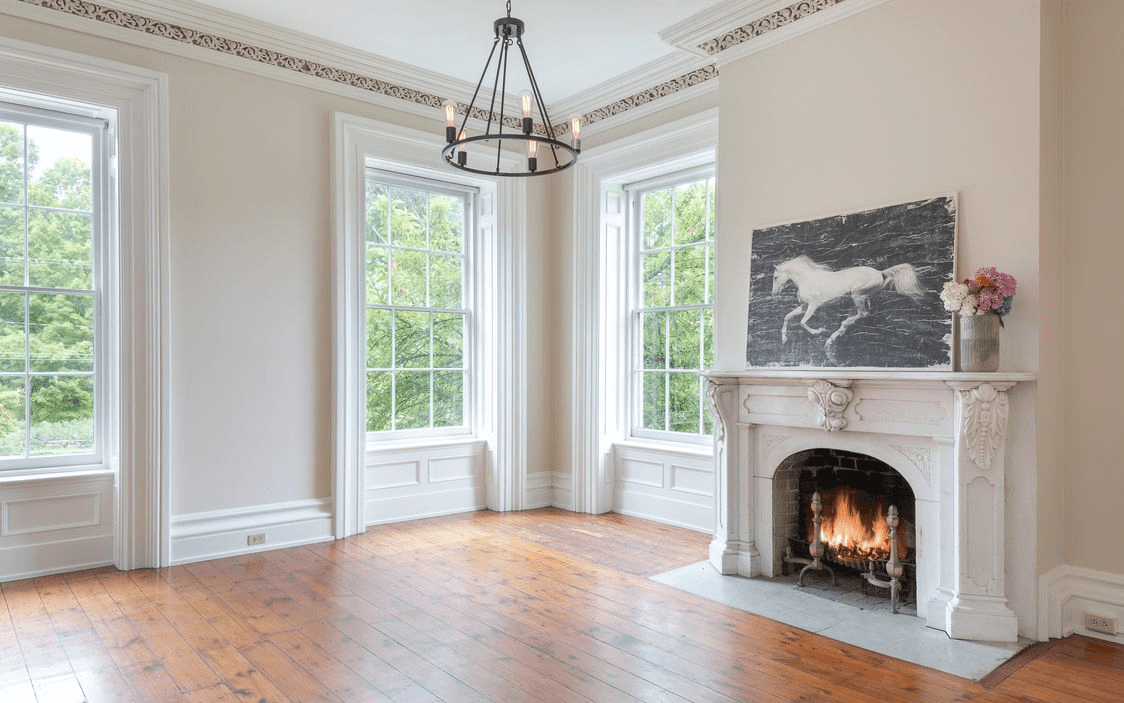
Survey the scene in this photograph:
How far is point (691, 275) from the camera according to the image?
5.61 metres

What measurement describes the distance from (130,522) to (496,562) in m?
2.15

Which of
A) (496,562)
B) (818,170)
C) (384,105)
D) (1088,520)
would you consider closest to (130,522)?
(496,562)

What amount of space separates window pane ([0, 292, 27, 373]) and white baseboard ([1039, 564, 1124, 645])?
5.40 meters

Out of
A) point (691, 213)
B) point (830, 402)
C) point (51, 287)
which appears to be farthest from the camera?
point (691, 213)

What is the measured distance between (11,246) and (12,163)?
0.47 m

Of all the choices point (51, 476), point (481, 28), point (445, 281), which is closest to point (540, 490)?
point (445, 281)

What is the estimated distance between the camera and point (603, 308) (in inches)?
234

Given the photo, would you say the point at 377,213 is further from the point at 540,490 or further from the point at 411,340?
the point at 540,490

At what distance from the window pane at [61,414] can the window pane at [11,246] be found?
0.58 m

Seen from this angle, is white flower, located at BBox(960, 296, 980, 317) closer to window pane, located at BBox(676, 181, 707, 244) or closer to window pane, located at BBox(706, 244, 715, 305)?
window pane, located at BBox(706, 244, 715, 305)

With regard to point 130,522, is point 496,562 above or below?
below

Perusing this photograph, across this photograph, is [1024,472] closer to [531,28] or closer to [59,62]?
[531,28]

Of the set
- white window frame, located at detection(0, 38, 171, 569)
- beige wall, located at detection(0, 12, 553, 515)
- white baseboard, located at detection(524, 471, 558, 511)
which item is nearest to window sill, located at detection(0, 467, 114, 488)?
white window frame, located at detection(0, 38, 171, 569)

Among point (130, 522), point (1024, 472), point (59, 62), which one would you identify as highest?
point (59, 62)
